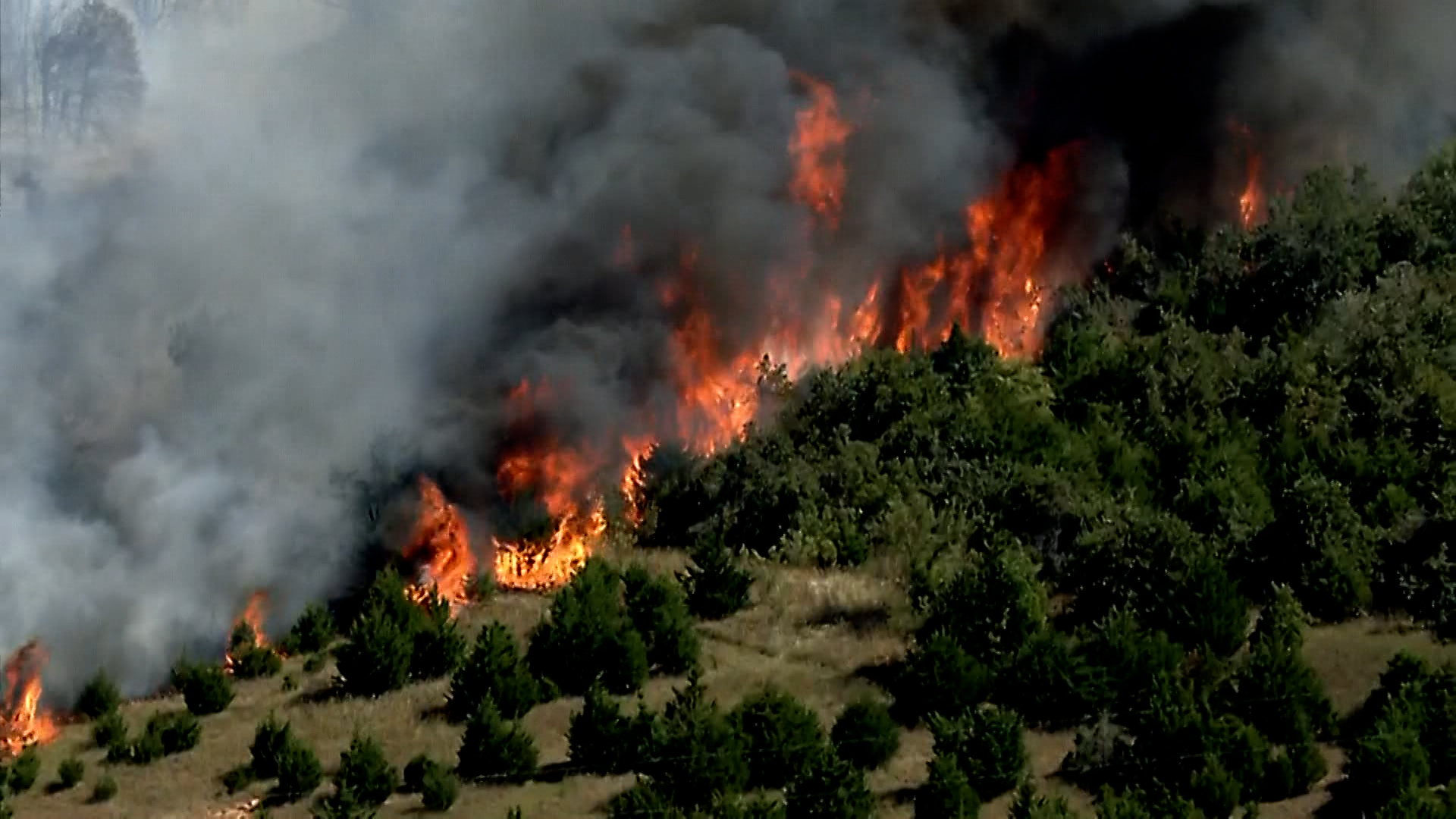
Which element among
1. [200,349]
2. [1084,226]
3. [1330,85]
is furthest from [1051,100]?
[200,349]

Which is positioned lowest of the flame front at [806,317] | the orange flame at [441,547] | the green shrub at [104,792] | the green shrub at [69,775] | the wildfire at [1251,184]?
the green shrub at [104,792]

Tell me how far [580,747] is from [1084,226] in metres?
22.6

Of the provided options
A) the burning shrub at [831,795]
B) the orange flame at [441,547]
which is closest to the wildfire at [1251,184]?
the orange flame at [441,547]

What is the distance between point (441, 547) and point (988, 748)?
11894mm

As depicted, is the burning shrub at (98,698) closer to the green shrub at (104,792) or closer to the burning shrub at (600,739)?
the green shrub at (104,792)

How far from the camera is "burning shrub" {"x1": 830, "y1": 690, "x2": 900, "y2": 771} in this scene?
19641 mm

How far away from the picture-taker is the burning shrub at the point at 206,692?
914 inches

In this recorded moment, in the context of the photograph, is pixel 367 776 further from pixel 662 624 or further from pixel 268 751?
pixel 662 624

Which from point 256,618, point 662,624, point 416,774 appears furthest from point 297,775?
point 256,618

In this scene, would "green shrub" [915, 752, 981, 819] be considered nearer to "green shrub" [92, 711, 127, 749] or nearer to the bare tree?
"green shrub" [92, 711, 127, 749]

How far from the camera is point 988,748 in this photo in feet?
61.8

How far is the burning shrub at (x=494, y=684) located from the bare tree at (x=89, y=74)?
17740 mm

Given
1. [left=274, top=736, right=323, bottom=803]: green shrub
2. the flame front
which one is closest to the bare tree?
the flame front

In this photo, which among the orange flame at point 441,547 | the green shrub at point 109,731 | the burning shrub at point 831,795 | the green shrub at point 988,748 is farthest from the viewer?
the orange flame at point 441,547
